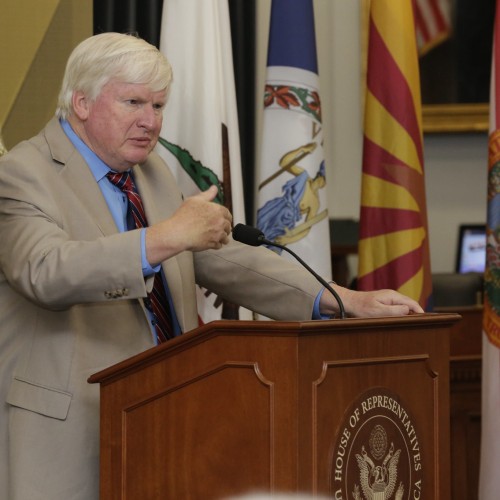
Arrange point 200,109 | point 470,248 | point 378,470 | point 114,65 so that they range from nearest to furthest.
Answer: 1. point 378,470
2. point 114,65
3. point 200,109
4. point 470,248

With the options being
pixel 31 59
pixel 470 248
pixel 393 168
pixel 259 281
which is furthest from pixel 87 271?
pixel 470 248

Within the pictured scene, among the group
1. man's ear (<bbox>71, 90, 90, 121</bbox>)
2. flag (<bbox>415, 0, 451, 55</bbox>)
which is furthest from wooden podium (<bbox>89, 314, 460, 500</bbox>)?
flag (<bbox>415, 0, 451, 55</bbox>)

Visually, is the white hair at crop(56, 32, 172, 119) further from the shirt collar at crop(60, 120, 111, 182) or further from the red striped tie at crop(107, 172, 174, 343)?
the red striped tie at crop(107, 172, 174, 343)

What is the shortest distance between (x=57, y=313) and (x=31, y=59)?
2.33 m

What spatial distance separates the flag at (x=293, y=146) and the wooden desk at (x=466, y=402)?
101 cm

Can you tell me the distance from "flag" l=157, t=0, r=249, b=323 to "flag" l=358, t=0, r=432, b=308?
0.57 m

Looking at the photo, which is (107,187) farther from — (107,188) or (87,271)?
(87,271)

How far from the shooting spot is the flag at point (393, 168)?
4215 mm

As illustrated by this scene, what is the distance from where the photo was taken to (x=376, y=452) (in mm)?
2117

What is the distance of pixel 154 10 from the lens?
5207mm

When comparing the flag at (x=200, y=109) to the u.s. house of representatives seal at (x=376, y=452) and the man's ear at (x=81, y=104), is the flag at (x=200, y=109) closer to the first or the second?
the man's ear at (x=81, y=104)

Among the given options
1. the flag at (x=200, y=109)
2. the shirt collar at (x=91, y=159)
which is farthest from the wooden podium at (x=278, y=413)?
the flag at (x=200, y=109)

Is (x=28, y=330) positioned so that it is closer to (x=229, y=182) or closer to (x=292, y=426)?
(x=292, y=426)

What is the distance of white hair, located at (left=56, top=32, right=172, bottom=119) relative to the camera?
253 cm
